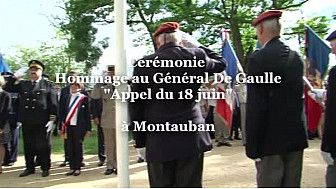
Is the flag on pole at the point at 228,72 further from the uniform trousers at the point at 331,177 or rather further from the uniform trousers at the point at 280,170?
the uniform trousers at the point at 280,170

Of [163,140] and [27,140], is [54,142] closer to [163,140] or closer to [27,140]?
[27,140]

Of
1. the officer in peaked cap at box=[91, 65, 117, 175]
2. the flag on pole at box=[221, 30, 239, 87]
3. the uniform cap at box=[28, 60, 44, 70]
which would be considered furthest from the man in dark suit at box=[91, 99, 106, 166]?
the flag on pole at box=[221, 30, 239, 87]

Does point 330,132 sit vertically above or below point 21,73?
below

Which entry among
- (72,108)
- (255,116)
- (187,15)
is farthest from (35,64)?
(187,15)

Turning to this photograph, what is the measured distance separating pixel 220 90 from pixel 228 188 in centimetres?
294

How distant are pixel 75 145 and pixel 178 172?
13.1 ft

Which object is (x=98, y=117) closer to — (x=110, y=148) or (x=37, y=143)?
(x=110, y=148)

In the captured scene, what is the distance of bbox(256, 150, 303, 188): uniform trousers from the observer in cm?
299

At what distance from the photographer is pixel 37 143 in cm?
680

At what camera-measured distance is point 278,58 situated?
2.96 metres

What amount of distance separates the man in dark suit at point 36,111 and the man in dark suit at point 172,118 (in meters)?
3.91

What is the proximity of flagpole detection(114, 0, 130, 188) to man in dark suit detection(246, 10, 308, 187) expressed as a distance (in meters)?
1.02

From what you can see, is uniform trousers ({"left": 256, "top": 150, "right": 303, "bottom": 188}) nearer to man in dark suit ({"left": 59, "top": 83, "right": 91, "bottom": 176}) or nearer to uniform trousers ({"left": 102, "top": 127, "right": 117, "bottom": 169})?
uniform trousers ({"left": 102, "top": 127, "right": 117, "bottom": 169})

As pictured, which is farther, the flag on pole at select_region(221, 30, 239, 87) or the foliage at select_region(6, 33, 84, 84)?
the foliage at select_region(6, 33, 84, 84)
